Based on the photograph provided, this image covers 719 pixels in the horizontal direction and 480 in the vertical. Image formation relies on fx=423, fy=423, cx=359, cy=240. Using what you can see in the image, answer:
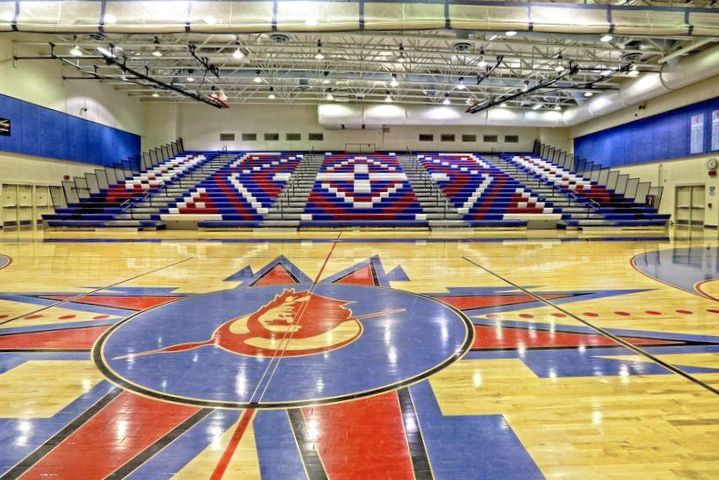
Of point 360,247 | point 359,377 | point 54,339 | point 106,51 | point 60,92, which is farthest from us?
point 60,92

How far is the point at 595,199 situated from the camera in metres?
18.6

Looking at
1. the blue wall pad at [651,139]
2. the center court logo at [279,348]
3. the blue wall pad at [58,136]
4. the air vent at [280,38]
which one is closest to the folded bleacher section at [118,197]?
the blue wall pad at [58,136]

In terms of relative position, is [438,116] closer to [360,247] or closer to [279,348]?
[360,247]

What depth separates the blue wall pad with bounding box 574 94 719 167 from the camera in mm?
15812

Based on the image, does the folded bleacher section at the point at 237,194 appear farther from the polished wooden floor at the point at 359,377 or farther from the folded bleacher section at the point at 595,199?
the folded bleacher section at the point at 595,199

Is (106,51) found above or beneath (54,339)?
above

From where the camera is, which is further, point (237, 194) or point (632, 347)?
point (237, 194)

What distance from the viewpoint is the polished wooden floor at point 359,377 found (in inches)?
73.3

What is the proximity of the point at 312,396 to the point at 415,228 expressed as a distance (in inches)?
503

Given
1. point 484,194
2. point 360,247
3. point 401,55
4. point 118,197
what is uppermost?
point 401,55

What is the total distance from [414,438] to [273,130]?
24972 millimetres

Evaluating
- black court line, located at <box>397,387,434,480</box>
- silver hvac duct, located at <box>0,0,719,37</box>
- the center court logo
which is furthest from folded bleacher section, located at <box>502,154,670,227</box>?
black court line, located at <box>397,387,434,480</box>

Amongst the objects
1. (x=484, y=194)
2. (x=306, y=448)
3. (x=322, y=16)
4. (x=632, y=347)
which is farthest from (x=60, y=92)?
(x=632, y=347)

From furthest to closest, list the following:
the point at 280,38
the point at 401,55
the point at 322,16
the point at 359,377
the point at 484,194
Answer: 1. the point at 484,194
2. the point at 401,55
3. the point at 280,38
4. the point at 322,16
5. the point at 359,377
